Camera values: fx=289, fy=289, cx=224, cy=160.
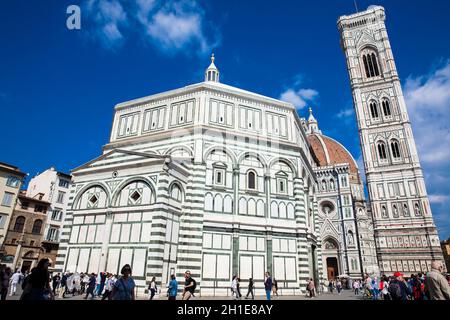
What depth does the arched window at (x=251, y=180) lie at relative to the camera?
765 inches

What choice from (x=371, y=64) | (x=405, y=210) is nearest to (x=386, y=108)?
(x=371, y=64)

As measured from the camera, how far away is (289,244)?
61.2 ft

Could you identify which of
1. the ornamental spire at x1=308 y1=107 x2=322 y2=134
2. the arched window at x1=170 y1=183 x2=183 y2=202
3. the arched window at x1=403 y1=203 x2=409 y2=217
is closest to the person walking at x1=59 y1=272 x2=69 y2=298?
the arched window at x1=170 y1=183 x2=183 y2=202

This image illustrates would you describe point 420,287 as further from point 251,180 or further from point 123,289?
point 123,289

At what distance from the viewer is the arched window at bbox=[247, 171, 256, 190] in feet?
63.7

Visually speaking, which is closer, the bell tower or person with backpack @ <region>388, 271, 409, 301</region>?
person with backpack @ <region>388, 271, 409, 301</region>

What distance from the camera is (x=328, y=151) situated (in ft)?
211

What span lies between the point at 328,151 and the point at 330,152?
0.59 m

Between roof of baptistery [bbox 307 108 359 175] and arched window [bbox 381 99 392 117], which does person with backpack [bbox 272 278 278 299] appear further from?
roof of baptistery [bbox 307 108 359 175]

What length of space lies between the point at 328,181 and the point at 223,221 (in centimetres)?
3440

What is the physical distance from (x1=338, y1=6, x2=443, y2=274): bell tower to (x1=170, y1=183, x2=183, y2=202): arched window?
112 ft

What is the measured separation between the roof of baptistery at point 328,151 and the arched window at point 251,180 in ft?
145
